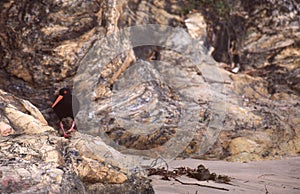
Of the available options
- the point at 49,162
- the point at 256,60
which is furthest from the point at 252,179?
the point at 256,60

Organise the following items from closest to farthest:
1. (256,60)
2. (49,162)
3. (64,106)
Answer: (49,162), (64,106), (256,60)

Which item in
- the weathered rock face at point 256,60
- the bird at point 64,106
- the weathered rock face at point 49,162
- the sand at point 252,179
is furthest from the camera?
the weathered rock face at point 256,60

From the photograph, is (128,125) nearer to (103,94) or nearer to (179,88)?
(103,94)

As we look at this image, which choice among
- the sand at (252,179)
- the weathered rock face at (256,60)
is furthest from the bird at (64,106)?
the weathered rock face at (256,60)

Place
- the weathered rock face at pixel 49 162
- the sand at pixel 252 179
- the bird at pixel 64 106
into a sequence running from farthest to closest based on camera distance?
the bird at pixel 64 106, the sand at pixel 252 179, the weathered rock face at pixel 49 162

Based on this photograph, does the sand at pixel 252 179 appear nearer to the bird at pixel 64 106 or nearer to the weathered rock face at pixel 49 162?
the weathered rock face at pixel 49 162

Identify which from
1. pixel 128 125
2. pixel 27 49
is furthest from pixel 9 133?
pixel 27 49

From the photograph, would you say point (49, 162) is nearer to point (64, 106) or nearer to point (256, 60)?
point (64, 106)

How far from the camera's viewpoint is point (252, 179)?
367 centimetres

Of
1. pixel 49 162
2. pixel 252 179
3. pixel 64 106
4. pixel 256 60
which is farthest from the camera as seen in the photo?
pixel 256 60

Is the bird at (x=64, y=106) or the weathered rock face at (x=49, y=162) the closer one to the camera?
the weathered rock face at (x=49, y=162)

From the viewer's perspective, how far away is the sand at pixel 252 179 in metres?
3.04

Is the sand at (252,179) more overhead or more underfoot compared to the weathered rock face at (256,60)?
more underfoot

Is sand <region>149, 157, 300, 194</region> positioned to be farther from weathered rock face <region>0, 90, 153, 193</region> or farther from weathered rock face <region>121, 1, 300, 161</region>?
weathered rock face <region>121, 1, 300, 161</region>
